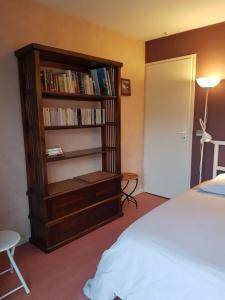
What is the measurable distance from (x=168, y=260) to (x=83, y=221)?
1458 mm

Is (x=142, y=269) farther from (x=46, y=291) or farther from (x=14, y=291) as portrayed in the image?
(x=14, y=291)

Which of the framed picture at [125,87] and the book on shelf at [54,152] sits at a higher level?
the framed picture at [125,87]

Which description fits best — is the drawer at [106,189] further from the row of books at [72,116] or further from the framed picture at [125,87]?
the framed picture at [125,87]

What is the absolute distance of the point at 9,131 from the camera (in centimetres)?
217

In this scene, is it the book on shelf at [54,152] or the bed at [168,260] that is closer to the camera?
the bed at [168,260]

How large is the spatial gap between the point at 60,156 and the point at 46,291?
3.89 feet

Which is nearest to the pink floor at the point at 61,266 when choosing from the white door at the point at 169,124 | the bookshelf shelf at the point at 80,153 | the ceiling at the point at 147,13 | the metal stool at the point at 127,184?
the metal stool at the point at 127,184

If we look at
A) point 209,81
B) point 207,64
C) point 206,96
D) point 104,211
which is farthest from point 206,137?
point 104,211

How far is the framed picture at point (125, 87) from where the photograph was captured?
3191 millimetres

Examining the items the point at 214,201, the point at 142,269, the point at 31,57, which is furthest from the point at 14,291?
the point at 31,57

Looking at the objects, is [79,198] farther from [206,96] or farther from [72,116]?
[206,96]

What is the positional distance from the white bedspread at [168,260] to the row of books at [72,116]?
1.31m

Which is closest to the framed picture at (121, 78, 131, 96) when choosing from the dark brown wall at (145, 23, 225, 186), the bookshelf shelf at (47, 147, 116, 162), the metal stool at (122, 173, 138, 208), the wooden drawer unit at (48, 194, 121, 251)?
the dark brown wall at (145, 23, 225, 186)

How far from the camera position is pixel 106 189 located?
2.73m
